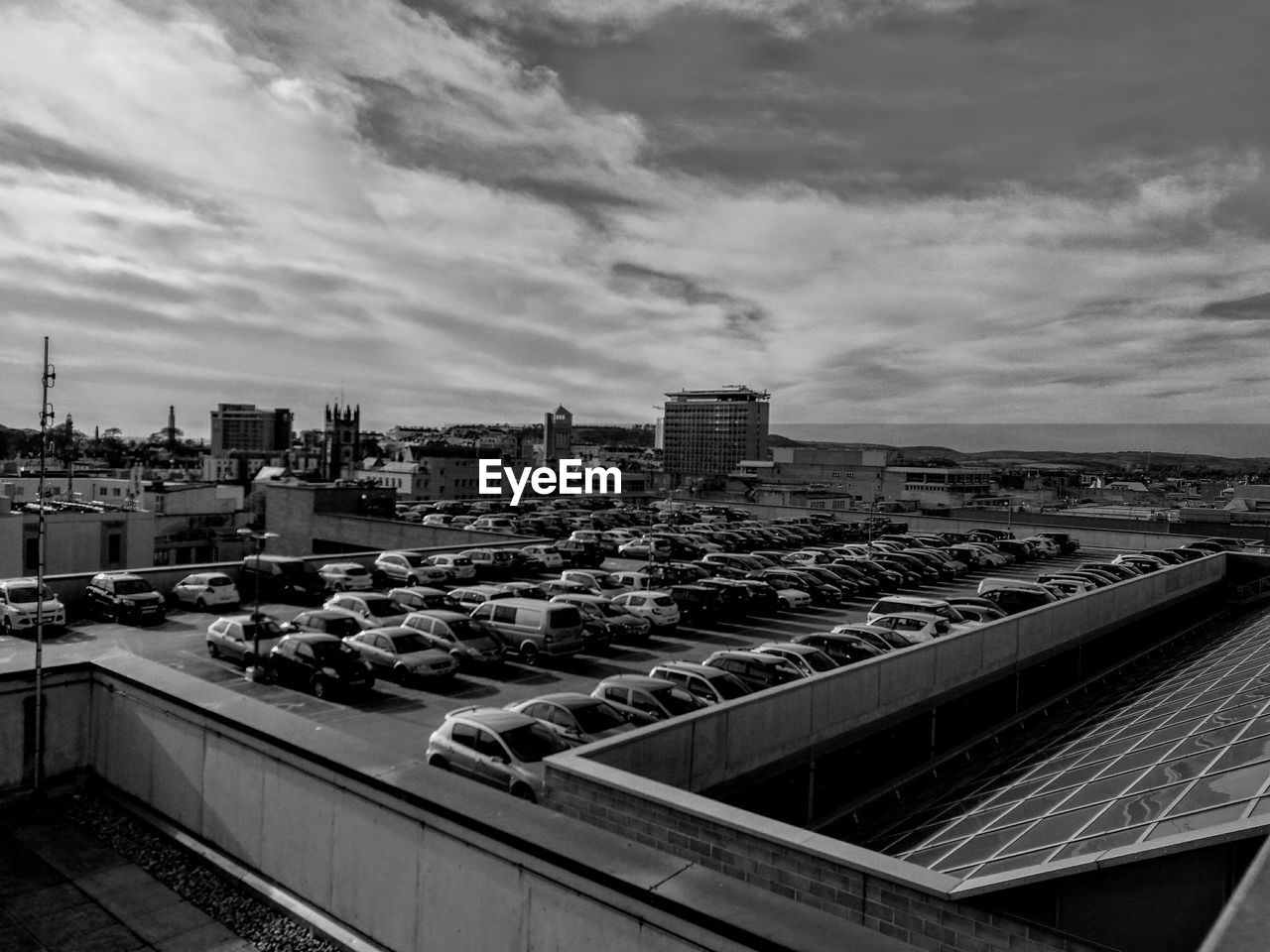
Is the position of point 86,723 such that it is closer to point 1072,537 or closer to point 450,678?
point 450,678

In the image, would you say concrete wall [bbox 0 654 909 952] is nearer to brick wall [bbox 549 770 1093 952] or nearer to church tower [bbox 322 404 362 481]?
brick wall [bbox 549 770 1093 952]

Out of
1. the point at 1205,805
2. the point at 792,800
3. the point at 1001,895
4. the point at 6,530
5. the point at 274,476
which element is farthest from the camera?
the point at 274,476

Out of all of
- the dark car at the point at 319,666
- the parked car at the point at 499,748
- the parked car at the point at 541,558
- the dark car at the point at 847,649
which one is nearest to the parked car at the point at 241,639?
the dark car at the point at 319,666

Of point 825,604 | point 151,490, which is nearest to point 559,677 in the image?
point 825,604

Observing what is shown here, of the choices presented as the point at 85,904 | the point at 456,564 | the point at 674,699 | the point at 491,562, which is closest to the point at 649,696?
the point at 674,699

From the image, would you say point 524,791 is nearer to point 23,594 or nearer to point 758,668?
point 758,668
